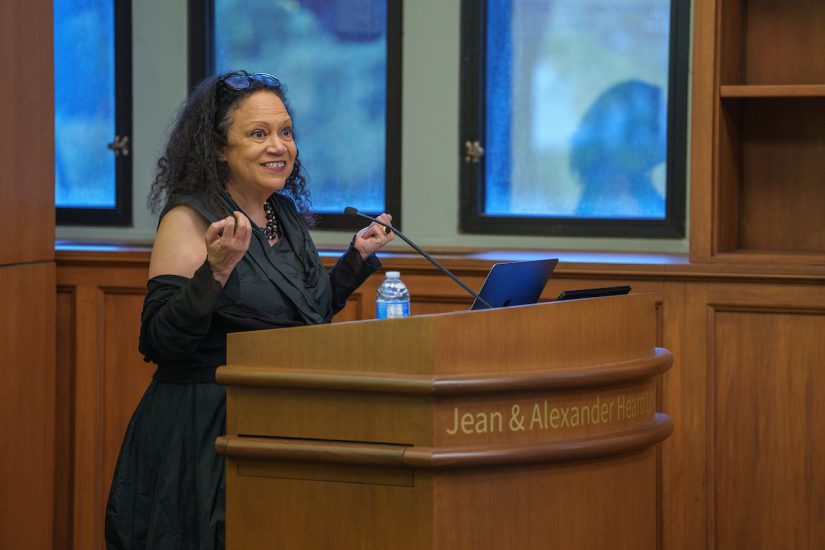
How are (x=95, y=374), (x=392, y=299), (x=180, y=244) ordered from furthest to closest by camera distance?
(x=95, y=374), (x=392, y=299), (x=180, y=244)

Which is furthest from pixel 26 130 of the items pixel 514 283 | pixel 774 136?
pixel 774 136

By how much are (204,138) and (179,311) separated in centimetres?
49

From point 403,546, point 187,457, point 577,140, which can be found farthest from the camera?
point 577,140

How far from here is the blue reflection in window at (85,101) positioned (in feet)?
15.1

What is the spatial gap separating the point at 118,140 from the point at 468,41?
1.41 m

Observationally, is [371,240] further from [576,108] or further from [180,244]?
[576,108]

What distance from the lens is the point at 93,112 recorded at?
15.1ft

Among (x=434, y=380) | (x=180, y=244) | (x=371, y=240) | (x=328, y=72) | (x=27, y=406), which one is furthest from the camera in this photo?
(x=328, y=72)

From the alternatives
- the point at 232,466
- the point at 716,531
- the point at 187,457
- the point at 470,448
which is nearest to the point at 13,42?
the point at 187,457

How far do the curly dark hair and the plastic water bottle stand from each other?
811 millimetres

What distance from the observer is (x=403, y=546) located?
207 cm

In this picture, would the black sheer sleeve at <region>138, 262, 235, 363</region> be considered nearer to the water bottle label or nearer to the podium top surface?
the podium top surface

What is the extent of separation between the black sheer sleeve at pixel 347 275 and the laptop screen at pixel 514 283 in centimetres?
50

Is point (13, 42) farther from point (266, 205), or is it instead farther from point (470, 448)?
point (470, 448)
